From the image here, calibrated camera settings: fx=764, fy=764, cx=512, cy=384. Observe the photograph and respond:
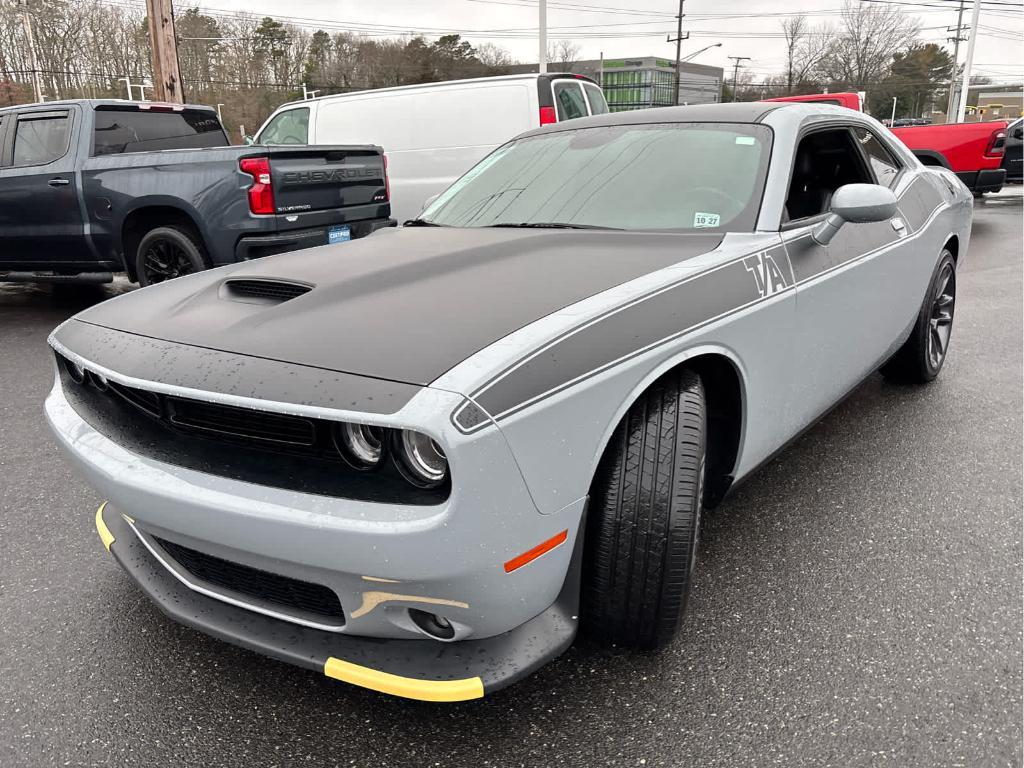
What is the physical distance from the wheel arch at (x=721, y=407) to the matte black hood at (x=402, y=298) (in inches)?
Result: 11.8

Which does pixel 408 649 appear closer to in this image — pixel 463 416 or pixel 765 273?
pixel 463 416

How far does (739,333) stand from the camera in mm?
2172

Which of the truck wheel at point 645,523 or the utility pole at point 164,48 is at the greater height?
the utility pole at point 164,48

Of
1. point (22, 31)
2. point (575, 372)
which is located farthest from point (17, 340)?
point (22, 31)

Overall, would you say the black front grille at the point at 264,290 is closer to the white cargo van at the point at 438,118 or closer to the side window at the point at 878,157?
the side window at the point at 878,157

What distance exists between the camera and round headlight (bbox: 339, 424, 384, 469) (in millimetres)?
1601

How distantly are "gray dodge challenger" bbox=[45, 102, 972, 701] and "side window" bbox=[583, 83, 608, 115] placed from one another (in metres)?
5.76

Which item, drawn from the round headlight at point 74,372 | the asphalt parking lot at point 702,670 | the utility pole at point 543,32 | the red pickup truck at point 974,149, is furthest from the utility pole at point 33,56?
the asphalt parking lot at point 702,670

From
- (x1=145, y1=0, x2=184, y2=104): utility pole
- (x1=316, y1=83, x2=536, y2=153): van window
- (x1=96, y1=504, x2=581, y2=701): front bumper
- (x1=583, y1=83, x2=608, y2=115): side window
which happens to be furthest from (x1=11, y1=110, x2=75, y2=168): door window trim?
(x1=96, y1=504, x2=581, y2=701): front bumper

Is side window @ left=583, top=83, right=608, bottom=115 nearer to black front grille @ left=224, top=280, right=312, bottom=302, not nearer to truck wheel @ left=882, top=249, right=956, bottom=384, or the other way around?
truck wheel @ left=882, top=249, right=956, bottom=384

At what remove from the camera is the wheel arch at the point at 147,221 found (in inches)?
226

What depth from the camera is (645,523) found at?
185 cm

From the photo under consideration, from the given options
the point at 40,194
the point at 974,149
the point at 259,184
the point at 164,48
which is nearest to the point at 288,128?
the point at 164,48

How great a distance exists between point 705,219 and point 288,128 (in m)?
7.92
